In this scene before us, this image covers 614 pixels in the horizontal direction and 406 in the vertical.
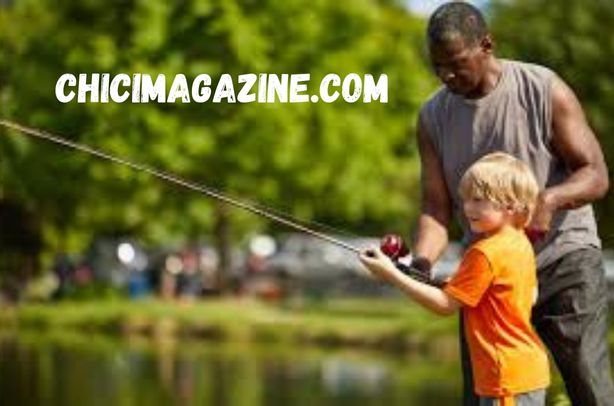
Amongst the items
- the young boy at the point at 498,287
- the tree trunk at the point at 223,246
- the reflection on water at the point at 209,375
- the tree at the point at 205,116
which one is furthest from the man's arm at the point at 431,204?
the tree trunk at the point at 223,246

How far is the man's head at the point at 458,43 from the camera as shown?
6391mm

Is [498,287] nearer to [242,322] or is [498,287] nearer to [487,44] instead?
[487,44]

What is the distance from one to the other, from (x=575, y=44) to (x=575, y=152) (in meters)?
20.2

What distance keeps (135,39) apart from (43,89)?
2.31 meters

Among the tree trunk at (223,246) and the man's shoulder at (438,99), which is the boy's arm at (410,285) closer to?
the man's shoulder at (438,99)

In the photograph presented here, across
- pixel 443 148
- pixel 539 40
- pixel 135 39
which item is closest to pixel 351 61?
pixel 135 39

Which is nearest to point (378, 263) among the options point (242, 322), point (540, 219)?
point (540, 219)

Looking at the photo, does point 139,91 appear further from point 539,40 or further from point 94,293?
point 539,40

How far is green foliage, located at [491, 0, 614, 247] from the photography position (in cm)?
2635

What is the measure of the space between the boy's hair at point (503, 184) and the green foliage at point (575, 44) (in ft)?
65.7

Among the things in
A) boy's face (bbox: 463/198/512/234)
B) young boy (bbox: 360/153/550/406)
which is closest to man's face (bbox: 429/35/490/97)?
young boy (bbox: 360/153/550/406)

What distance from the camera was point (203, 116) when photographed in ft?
121

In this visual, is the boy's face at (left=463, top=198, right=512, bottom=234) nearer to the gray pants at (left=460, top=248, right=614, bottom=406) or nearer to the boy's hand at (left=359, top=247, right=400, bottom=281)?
the boy's hand at (left=359, top=247, right=400, bottom=281)

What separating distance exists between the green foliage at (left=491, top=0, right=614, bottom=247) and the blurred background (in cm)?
3
